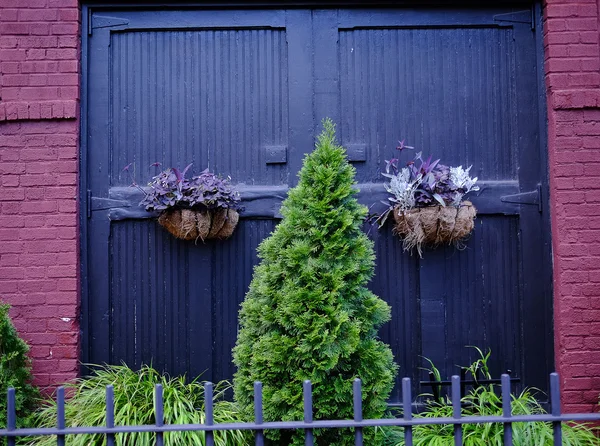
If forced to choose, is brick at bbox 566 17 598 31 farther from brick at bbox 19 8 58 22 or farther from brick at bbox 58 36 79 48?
brick at bbox 19 8 58 22

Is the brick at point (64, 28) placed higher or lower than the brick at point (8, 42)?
higher

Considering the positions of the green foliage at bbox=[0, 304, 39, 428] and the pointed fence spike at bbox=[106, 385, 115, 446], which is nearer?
the pointed fence spike at bbox=[106, 385, 115, 446]

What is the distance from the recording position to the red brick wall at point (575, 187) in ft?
14.6

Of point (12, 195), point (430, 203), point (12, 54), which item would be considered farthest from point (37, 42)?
point (430, 203)

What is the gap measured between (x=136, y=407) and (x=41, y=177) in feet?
5.97

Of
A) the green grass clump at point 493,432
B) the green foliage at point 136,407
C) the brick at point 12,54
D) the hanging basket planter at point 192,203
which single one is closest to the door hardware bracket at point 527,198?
the green grass clump at point 493,432

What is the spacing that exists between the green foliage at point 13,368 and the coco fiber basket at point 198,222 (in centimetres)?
120

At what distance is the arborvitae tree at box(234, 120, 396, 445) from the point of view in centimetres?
353

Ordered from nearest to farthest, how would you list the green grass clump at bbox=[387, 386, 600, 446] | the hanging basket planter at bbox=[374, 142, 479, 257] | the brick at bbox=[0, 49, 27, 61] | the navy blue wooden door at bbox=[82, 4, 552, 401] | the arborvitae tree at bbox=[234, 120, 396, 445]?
the arborvitae tree at bbox=[234, 120, 396, 445] < the green grass clump at bbox=[387, 386, 600, 446] < the hanging basket planter at bbox=[374, 142, 479, 257] < the brick at bbox=[0, 49, 27, 61] < the navy blue wooden door at bbox=[82, 4, 552, 401]

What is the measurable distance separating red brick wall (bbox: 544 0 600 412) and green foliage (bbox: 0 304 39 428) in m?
3.75

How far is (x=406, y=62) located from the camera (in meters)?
4.81

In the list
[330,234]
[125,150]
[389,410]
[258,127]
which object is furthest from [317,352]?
[125,150]

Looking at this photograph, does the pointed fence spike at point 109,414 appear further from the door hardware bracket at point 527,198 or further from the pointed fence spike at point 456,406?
the door hardware bracket at point 527,198

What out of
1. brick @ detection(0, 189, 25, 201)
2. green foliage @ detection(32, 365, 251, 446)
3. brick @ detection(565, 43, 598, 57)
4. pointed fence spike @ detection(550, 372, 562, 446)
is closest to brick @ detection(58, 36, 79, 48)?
brick @ detection(0, 189, 25, 201)
